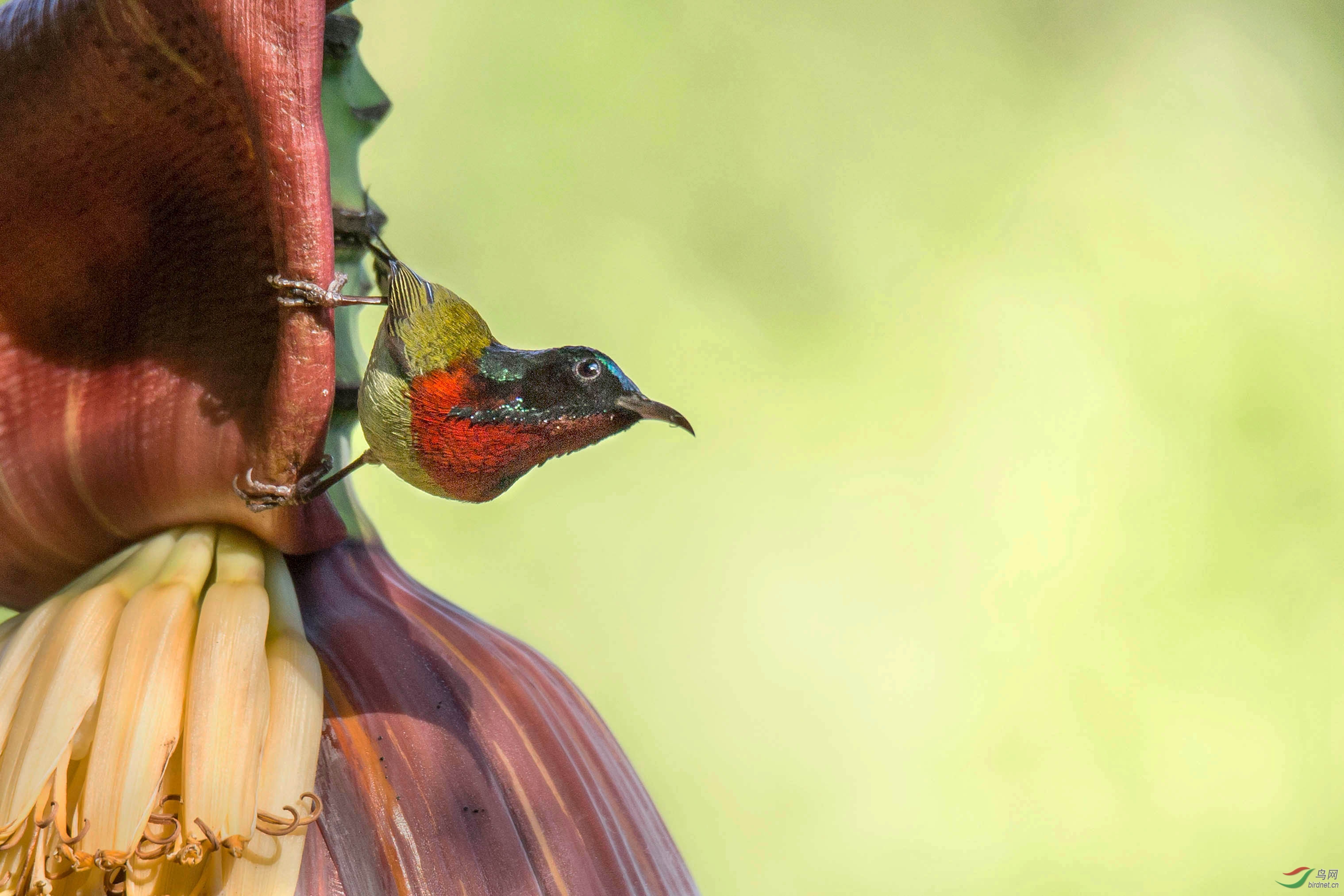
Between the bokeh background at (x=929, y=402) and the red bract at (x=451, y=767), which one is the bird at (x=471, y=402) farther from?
the bokeh background at (x=929, y=402)

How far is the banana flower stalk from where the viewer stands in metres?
0.22

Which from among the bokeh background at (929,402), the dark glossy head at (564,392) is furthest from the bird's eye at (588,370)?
the bokeh background at (929,402)

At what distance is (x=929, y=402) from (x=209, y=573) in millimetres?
469

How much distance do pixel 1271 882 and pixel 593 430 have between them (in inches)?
21.5

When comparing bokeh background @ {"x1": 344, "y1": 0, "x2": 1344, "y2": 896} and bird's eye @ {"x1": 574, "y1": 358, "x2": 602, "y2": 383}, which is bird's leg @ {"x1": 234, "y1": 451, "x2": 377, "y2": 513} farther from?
bokeh background @ {"x1": 344, "y1": 0, "x2": 1344, "y2": 896}

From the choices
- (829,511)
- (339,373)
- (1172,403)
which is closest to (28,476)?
(339,373)

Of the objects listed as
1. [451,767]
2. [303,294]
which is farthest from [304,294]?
[451,767]

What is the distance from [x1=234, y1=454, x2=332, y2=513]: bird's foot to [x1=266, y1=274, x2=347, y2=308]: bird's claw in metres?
0.04

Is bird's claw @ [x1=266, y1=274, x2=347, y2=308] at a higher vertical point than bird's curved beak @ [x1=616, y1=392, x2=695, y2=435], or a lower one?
higher

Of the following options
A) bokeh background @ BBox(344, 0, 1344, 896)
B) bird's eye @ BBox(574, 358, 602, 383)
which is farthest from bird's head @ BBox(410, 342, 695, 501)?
bokeh background @ BBox(344, 0, 1344, 896)

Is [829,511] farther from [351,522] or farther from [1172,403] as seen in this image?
[351,522]

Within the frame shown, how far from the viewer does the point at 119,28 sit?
0.69ft

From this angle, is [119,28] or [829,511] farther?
[829,511]

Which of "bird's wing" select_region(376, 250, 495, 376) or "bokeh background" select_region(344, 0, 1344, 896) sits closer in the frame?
"bird's wing" select_region(376, 250, 495, 376)
